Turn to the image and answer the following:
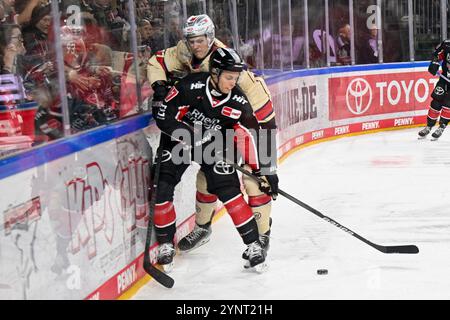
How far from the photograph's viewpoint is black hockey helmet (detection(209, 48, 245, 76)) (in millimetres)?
4355

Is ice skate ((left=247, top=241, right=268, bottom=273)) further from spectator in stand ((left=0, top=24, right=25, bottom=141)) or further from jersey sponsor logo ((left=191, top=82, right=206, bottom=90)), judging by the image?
spectator in stand ((left=0, top=24, right=25, bottom=141))

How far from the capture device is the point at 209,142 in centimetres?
464

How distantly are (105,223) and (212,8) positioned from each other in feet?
10.7

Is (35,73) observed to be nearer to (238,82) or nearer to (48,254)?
(48,254)

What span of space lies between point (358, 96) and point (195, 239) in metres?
6.49

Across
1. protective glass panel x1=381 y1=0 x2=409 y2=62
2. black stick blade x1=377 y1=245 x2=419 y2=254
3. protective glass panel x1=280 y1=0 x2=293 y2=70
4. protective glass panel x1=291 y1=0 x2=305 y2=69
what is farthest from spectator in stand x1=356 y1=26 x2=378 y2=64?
black stick blade x1=377 y1=245 x2=419 y2=254

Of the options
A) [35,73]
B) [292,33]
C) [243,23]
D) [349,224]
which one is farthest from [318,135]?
[35,73]

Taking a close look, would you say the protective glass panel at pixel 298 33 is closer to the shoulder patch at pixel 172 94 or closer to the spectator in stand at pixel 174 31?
the spectator in stand at pixel 174 31

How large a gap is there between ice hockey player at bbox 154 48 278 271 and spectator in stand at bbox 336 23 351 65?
6.89 metres

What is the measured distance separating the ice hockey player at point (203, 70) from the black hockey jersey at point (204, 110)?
0.37 feet

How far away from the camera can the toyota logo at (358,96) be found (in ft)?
36.3

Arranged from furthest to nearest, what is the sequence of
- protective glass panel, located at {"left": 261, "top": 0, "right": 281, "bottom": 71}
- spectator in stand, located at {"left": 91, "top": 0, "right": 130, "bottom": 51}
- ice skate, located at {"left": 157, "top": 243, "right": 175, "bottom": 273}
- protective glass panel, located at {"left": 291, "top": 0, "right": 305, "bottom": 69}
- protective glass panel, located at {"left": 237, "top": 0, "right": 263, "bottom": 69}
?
1. protective glass panel, located at {"left": 291, "top": 0, "right": 305, "bottom": 69}
2. protective glass panel, located at {"left": 261, "top": 0, "right": 281, "bottom": 71}
3. protective glass panel, located at {"left": 237, "top": 0, "right": 263, "bottom": 69}
4. ice skate, located at {"left": 157, "top": 243, "right": 175, "bottom": 273}
5. spectator in stand, located at {"left": 91, "top": 0, "right": 130, "bottom": 51}

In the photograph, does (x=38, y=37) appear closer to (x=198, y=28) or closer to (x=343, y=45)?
(x=198, y=28)

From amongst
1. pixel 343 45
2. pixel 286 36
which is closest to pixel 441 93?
pixel 343 45
